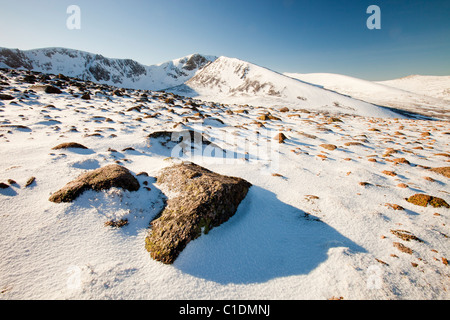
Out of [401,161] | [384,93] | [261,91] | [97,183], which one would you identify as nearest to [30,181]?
[97,183]

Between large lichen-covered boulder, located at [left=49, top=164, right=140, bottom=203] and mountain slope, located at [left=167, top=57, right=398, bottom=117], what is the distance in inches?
1247

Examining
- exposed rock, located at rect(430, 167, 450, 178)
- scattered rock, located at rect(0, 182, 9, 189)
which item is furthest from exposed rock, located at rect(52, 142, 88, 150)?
exposed rock, located at rect(430, 167, 450, 178)

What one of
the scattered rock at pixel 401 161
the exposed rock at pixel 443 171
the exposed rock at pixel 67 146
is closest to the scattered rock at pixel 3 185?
the exposed rock at pixel 67 146

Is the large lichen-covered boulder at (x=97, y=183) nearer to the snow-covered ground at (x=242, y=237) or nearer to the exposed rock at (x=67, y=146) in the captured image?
the snow-covered ground at (x=242, y=237)

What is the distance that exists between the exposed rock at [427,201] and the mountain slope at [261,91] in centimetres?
2732

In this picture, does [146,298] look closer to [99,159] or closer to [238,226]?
[238,226]

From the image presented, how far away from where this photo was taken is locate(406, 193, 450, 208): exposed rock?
15.5 feet

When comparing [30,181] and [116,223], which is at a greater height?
[30,181]

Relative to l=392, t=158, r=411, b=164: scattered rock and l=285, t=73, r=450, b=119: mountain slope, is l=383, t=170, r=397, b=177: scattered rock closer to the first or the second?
l=392, t=158, r=411, b=164: scattered rock

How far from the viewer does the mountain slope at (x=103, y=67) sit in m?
106

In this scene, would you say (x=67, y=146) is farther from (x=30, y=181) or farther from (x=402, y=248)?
(x=402, y=248)

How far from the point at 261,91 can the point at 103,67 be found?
473 ft

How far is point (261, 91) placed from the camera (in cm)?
4862

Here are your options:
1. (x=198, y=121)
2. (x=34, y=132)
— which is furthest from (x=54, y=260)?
→ (x=198, y=121)
